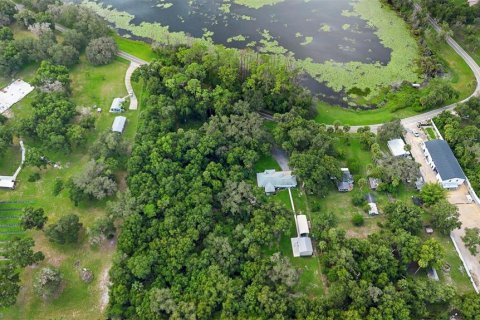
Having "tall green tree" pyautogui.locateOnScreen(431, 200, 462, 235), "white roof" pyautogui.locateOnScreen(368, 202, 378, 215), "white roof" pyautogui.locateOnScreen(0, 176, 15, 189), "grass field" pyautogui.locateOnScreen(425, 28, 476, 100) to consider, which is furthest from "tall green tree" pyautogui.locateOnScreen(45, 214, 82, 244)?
"grass field" pyautogui.locateOnScreen(425, 28, 476, 100)

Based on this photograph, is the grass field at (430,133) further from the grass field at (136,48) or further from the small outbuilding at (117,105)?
the grass field at (136,48)

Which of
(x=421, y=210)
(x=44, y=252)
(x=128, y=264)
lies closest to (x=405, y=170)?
(x=421, y=210)

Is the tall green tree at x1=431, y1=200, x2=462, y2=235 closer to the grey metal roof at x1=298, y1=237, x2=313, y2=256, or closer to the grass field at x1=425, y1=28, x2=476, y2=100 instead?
the grey metal roof at x1=298, y1=237, x2=313, y2=256

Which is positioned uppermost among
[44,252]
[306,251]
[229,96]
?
[229,96]

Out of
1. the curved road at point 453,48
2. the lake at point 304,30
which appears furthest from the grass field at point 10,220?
the lake at point 304,30

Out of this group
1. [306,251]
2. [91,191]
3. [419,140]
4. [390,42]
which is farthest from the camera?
[390,42]

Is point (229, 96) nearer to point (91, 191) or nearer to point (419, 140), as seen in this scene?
point (91, 191)

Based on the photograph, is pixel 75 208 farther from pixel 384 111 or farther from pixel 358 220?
pixel 384 111
